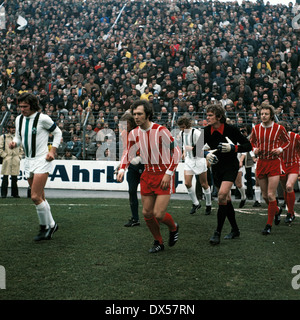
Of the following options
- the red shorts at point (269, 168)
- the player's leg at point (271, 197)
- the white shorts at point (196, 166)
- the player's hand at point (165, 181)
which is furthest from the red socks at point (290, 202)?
the player's hand at point (165, 181)

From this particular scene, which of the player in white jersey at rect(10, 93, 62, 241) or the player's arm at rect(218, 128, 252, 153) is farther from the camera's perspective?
the player in white jersey at rect(10, 93, 62, 241)

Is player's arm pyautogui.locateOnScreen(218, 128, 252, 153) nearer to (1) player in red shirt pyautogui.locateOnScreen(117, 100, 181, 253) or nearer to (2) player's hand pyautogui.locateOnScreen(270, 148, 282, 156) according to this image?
(1) player in red shirt pyautogui.locateOnScreen(117, 100, 181, 253)

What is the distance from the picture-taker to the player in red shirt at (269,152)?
7941 millimetres

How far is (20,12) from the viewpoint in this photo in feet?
87.5

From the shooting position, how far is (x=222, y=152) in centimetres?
689

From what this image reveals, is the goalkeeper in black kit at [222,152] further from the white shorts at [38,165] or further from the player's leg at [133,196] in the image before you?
the white shorts at [38,165]

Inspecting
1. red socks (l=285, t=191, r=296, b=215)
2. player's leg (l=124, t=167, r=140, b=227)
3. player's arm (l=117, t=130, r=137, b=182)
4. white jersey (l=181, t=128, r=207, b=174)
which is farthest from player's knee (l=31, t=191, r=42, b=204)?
red socks (l=285, t=191, r=296, b=215)

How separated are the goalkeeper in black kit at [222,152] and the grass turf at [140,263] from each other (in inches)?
20.3

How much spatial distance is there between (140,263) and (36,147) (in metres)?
2.68

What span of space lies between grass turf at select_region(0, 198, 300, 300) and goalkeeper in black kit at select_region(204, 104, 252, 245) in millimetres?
516

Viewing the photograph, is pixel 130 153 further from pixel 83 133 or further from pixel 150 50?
pixel 150 50

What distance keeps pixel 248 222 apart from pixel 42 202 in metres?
4.30

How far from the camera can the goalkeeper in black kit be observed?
273 inches

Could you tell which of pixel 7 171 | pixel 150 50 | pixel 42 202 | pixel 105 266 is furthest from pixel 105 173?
pixel 105 266
